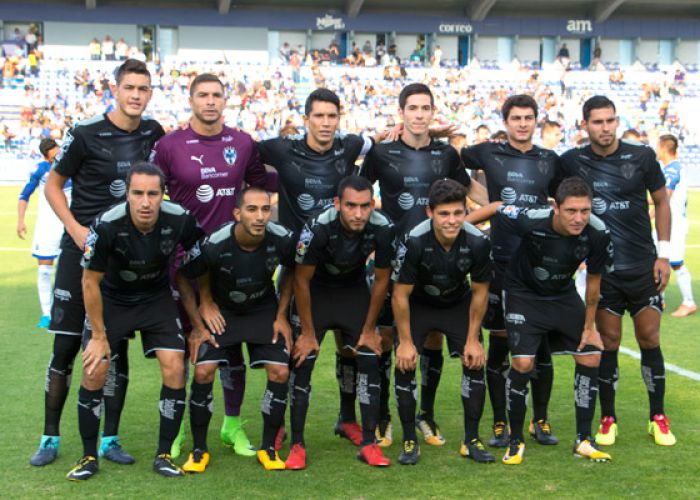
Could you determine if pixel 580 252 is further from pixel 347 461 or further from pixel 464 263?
pixel 347 461

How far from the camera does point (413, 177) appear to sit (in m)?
6.07

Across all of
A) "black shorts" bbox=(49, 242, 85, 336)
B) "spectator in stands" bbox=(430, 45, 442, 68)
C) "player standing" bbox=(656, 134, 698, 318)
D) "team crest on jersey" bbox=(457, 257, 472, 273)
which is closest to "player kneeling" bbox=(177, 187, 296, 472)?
"black shorts" bbox=(49, 242, 85, 336)

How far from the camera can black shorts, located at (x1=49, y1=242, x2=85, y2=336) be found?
5.61 m

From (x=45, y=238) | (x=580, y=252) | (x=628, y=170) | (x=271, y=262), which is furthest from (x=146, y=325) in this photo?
(x=45, y=238)

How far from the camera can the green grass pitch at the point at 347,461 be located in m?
5.13

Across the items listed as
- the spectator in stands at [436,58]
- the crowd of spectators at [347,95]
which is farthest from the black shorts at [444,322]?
the spectator in stands at [436,58]

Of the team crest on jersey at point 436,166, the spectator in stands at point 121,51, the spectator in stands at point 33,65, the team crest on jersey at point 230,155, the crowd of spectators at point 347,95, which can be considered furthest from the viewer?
the spectator in stands at point 121,51

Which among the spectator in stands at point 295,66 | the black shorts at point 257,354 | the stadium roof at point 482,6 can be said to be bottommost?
the black shorts at point 257,354

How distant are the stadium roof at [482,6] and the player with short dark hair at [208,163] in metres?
37.1

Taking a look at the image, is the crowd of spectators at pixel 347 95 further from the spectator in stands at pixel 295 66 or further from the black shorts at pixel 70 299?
the black shorts at pixel 70 299

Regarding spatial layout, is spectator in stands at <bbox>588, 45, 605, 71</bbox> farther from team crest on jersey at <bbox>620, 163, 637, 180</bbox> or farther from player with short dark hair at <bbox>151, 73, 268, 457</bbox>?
player with short dark hair at <bbox>151, 73, 268, 457</bbox>

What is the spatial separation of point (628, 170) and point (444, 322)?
1561mm

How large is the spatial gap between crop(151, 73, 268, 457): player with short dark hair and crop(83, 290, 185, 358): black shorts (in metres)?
0.38

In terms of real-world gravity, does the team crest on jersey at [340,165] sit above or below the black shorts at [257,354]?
above
